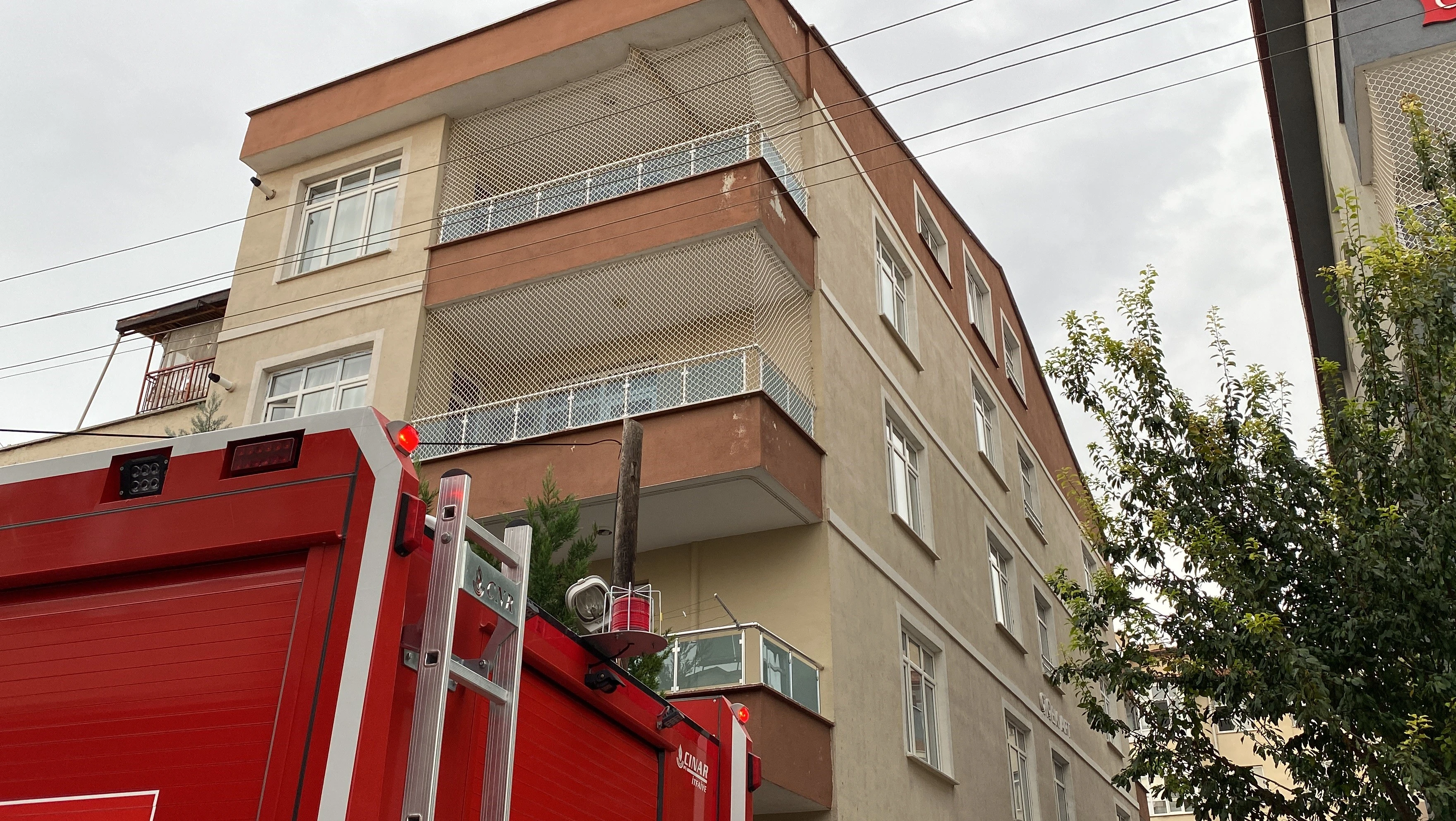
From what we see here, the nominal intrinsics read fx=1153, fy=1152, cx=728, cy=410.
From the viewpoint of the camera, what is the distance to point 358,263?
716 inches

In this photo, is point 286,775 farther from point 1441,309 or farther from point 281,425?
point 1441,309

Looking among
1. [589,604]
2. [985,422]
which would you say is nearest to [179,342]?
[985,422]

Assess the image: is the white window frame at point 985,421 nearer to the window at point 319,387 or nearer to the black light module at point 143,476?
the window at point 319,387

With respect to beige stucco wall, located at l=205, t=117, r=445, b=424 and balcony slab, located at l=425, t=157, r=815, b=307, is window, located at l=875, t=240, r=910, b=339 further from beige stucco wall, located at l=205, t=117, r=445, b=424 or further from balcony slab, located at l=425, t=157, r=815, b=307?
beige stucco wall, located at l=205, t=117, r=445, b=424

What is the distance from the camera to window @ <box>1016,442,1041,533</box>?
1025 inches

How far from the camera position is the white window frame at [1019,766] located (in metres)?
20.0

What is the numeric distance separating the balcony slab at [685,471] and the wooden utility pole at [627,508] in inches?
87.7

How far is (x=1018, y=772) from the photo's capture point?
20.9 m

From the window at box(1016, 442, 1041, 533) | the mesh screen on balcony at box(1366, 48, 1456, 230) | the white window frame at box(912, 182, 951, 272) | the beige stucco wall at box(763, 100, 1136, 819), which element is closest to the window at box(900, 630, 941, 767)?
the beige stucco wall at box(763, 100, 1136, 819)

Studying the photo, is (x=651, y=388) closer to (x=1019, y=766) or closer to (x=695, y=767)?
(x=695, y=767)

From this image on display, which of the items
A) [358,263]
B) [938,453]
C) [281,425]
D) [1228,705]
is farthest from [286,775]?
[938,453]

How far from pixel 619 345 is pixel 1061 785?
13.6 metres

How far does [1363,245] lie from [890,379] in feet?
27.2

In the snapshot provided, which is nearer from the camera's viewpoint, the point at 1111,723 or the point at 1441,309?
the point at 1441,309
